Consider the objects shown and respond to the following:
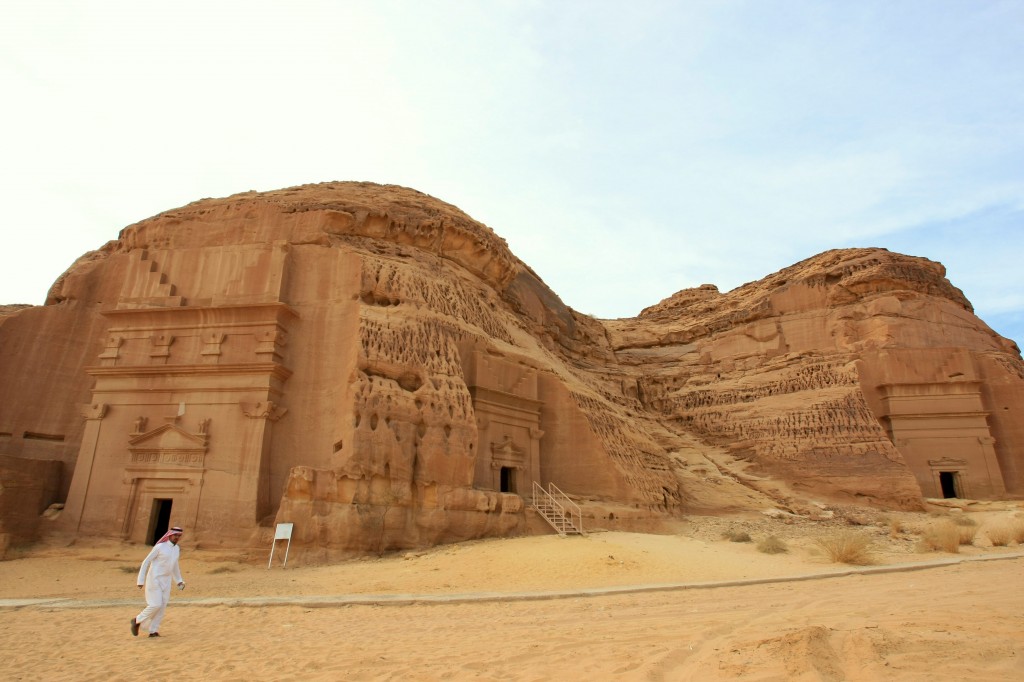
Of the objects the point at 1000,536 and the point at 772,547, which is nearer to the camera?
the point at 772,547

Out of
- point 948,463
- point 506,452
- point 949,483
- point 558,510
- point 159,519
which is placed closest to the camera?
point 159,519

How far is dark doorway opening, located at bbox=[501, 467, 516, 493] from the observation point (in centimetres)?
1947

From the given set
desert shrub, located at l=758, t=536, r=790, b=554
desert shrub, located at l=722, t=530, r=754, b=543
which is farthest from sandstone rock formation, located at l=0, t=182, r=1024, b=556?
desert shrub, located at l=758, t=536, r=790, b=554

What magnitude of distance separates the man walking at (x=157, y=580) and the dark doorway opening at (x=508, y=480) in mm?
11879

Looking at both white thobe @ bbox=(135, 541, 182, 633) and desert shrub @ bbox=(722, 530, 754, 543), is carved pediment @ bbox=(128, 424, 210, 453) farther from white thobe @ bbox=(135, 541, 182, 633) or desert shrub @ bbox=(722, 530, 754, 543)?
desert shrub @ bbox=(722, 530, 754, 543)

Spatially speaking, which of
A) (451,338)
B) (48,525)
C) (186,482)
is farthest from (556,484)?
(48,525)

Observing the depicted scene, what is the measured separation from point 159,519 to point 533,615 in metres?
12.0

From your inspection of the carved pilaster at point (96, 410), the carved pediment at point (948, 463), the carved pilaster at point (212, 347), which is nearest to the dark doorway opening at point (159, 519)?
the carved pilaster at point (96, 410)

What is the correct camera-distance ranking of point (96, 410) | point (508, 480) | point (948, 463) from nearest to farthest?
point (96, 410), point (508, 480), point (948, 463)

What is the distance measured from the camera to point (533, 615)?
8898 mm

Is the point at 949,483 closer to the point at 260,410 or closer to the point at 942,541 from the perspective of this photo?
the point at 942,541

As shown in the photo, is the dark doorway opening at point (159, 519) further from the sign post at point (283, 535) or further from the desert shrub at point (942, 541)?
the desert shrub at point (942, 541)

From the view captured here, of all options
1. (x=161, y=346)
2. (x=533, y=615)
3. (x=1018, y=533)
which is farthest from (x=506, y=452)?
(x=1018, y=533)

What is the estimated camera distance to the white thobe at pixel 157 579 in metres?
7.84
